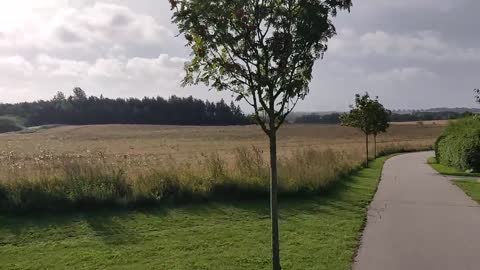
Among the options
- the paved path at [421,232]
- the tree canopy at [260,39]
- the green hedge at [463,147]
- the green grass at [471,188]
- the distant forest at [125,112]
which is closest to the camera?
the tree canopy at [260,39]

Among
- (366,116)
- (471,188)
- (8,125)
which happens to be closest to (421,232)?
(471,188)

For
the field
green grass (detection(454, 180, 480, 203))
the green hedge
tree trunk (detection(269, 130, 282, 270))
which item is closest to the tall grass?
the field

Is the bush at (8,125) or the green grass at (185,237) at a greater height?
the bush at (8,125)

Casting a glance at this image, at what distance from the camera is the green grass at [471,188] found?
15.8m

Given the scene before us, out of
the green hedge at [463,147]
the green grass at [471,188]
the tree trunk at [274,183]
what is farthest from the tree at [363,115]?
the tree trunk at [274,183]

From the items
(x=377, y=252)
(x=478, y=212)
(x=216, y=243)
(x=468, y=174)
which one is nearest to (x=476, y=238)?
(x=377, y=252)

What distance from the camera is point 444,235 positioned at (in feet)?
31.6

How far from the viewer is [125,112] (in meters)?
125

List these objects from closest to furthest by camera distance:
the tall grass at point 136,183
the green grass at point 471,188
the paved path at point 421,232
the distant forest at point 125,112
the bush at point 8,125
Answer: the paved path at point 421,232
the tall grass at point 136,183
the green grass at point 471,188
the bush at point 8,125
the distant forest at point 125,112

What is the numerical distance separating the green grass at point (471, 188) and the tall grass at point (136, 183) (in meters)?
4.29

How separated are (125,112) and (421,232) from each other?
118856mm

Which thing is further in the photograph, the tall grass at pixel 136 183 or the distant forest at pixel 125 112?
the distant forest at pixel 125 112

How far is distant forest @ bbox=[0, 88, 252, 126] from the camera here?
12169 centimetres

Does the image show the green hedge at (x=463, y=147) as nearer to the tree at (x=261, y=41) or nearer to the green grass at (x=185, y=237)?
the green grass at (x=185, y=237)
